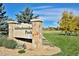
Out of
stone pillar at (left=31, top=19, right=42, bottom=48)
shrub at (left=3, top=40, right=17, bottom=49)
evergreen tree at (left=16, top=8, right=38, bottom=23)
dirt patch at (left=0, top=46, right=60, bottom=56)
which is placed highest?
evergreen tree at (left=16, top=8, right=38, bottom=23)

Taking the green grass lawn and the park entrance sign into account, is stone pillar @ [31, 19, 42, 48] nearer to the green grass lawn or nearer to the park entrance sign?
the park entrance sign

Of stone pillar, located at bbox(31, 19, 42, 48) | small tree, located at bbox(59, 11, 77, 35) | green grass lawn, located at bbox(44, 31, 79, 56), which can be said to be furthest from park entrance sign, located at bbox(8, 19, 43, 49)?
small tree, located at bbox(59, 11, 77, 35)

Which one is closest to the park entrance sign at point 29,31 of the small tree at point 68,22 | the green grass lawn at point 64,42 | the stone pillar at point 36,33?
the stone pillar at point 36,33

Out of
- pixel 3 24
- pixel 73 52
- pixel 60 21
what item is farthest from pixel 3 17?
pixel 73 52

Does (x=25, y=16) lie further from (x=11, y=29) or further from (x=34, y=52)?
(x=34, y=52)

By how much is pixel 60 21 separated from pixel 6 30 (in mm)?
758

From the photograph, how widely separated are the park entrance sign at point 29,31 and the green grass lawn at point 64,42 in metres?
0.13

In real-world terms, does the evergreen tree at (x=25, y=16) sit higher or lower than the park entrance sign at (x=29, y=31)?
higher

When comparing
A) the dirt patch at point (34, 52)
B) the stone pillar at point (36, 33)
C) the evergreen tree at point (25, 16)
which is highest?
the evergreen tree at point (25, 16)

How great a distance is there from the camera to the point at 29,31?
4668mm

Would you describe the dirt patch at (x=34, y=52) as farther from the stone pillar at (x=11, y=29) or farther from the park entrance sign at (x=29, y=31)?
the stone pillar at (x=11, y=29)

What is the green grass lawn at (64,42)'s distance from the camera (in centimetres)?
466

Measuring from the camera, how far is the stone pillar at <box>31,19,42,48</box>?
4668 mm

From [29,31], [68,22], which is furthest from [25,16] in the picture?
[68,22]
